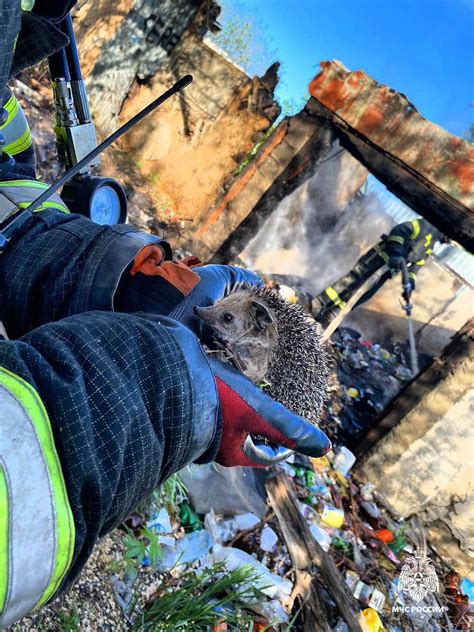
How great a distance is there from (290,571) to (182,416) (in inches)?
138

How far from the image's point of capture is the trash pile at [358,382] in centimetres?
674

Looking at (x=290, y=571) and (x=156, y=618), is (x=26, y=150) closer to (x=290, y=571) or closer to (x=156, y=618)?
(x=156, y=618)

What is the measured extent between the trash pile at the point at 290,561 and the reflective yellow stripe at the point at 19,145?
2.69 m

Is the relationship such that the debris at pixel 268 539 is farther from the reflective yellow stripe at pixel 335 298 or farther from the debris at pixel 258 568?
the reflective yellow stripe at pixel 335 298

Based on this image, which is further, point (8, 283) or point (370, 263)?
point (370, 263)

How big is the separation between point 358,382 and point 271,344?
6.51 metres

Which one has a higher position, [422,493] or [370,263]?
[370,263]

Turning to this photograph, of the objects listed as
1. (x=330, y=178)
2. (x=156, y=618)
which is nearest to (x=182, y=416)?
(x=156, y=618)

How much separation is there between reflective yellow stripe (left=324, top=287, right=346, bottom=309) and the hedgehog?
18.7 ft

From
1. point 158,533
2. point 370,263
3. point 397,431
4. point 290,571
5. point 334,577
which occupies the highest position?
point 370,263

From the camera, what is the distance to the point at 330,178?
391 inches

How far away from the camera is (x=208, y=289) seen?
2.08 meters

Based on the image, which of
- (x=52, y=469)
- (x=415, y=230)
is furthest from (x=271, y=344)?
(x=415, y=230)

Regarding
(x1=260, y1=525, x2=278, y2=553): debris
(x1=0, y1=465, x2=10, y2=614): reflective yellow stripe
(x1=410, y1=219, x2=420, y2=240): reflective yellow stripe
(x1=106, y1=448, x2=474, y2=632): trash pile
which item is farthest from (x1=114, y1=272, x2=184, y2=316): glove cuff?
(x1=410, y1=219, x2=420, y2=240): reflective yellow stripe
